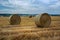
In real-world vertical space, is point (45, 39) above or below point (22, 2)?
below

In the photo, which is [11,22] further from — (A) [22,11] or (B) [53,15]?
(B) [53,15]

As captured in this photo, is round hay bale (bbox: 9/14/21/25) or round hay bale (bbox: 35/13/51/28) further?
round hay bale (bbox: 9/14/21/25)

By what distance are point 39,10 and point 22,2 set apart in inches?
34.6

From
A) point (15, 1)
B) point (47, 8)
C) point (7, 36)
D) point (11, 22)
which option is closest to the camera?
point (7, 36)

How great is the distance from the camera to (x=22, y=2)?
313 inches

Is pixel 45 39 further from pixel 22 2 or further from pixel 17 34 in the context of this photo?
pixel 22 2

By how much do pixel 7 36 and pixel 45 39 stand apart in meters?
0.78

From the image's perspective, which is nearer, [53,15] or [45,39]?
[45,39]

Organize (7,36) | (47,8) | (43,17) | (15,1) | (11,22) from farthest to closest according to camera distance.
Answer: (47,8)
(15,1)
(11,22)
(43,17)
(7,36)

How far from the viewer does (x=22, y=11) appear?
26.5ft

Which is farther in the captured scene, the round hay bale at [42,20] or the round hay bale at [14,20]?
the round hay bale at [14,20]

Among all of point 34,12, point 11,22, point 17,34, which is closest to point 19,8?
point 34,12

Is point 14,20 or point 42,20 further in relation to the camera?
point 14,20

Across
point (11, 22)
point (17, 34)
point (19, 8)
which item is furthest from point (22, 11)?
point (17, 34)
